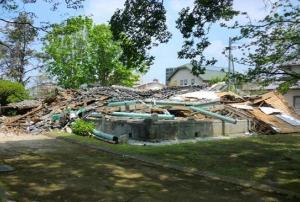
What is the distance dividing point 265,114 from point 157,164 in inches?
532

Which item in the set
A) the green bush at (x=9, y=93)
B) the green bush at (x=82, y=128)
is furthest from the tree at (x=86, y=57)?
the green bush at (x=82, y=128)

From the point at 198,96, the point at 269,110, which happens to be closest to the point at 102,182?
the point at 198,96

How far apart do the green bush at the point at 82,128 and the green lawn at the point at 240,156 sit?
735 millimetres

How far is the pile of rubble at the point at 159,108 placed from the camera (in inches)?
818

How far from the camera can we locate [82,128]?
18891 mm

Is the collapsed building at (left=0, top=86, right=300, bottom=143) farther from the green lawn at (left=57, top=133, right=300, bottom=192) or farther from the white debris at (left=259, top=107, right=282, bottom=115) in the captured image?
the green lawn at (left=57, top=133, right=300, bottom=192)

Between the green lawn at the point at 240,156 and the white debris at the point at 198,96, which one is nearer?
the green lawn at the point at 240,156

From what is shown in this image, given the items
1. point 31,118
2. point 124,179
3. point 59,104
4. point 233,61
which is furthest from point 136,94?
point 124,179

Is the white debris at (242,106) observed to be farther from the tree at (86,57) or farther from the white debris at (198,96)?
the tree at (86,57)

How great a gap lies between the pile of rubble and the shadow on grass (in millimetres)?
6735

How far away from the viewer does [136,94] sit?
86.6 ft

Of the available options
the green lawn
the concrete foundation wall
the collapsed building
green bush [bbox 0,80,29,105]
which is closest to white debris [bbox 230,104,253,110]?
the collapsed building

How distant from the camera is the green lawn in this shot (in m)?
10.4

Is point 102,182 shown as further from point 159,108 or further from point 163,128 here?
point 159,108
